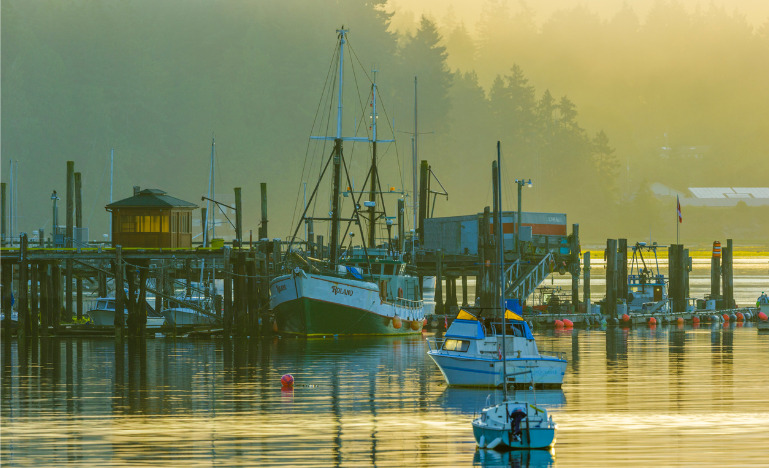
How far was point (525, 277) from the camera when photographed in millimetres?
78438

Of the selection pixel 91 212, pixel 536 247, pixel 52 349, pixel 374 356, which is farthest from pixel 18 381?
pixel 91 212

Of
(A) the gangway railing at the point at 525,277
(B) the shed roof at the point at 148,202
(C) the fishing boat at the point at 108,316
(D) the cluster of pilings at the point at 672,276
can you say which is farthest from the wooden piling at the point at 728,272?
(B) the shed roof at the point at 148,202

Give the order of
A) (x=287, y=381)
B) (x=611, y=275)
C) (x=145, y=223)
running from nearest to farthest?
(x=287, y=381), (x=145, y=223), (x=611, y=275)

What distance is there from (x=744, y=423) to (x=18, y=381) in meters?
27.5

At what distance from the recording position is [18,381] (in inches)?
1828

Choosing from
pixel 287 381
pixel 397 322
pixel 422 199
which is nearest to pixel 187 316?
pixel 397 322

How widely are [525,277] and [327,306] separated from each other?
17649mm

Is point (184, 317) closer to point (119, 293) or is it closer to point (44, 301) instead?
point (44, 301)

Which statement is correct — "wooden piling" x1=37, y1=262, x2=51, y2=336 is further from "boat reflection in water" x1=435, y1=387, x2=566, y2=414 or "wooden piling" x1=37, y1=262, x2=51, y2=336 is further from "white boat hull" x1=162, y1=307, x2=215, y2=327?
"boat reflection in water" x1=435, y1=387, x2=566, y2=414

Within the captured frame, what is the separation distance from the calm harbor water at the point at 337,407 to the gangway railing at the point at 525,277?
17.1 m

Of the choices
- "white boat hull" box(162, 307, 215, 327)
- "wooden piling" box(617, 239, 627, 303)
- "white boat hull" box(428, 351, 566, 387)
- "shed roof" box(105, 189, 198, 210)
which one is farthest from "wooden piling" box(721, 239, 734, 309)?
"white boat hull" box(428, 351, 566, 387)

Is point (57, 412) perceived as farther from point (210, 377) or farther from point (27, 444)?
point (210, 377)

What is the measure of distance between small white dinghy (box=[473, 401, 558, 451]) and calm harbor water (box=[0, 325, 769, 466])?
401 millimetres

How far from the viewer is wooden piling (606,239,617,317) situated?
78688mm
